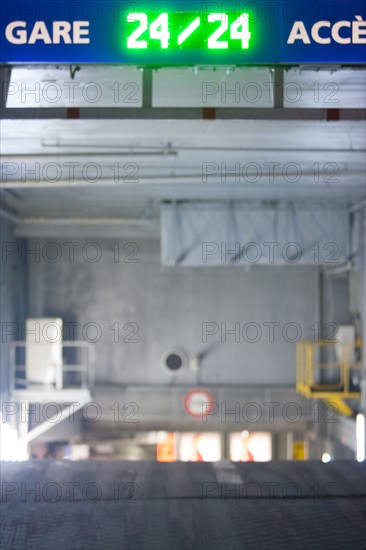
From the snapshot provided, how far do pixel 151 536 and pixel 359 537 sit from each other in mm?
1076

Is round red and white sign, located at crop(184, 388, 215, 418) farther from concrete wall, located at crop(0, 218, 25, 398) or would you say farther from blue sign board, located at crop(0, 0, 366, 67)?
blue sign board, located at crop(0, 0, 366, 67)

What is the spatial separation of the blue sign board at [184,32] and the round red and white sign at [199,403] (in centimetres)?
939

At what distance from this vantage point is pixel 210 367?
41.9ft

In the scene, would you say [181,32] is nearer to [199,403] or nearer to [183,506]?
[183,506]

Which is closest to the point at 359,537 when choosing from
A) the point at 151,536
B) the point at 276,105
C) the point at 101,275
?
the point at 151,536

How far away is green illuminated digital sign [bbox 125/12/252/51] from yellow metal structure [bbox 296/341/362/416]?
8.71m

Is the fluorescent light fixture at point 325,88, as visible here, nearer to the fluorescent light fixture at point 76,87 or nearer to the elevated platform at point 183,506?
the fluorescent light fixture at point 76,87

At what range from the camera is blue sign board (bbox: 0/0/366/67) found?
149 inches

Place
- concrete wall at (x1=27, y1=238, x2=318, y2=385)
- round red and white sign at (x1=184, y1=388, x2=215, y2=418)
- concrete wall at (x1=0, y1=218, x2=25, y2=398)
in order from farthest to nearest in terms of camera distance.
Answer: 1. concrete wall at (x1=27, y1=238, x2=318, y2=385)
2. round red and white sign at (x1=184, y1=388, x2=215, y2=418)
3. concrete wall at (x1=0, y1=218, x2=25, y2=398)

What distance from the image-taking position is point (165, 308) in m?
12.8

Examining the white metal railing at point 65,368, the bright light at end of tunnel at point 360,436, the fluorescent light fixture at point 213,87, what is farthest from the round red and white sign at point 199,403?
the fluorescent light fixture at point 213,87

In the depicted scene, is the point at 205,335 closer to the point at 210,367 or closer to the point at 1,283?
the point at 210,367

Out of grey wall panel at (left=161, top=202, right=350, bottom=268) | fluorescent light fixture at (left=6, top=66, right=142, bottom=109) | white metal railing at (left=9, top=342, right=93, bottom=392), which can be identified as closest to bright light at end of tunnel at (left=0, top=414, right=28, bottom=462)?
white metal railing at (left=9, top=342, right=93, bottom=392)

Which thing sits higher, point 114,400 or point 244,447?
point 114,400
